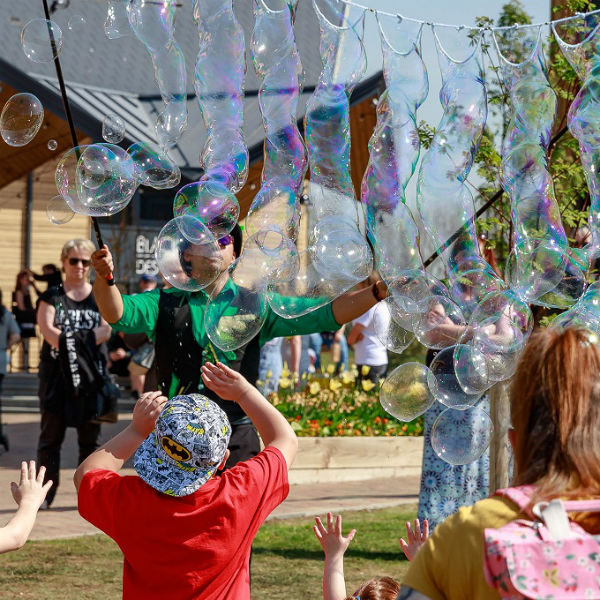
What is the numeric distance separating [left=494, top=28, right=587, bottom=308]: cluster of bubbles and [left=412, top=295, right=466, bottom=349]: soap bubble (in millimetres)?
343

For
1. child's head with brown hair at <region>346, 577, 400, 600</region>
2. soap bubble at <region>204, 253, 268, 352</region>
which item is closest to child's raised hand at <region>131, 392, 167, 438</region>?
child's head with brown hair at <region>346, 577, 400, 600</region>

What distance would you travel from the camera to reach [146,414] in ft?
9.65

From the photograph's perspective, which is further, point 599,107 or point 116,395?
point 116,395

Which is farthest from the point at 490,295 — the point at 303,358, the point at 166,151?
the point at 303,358

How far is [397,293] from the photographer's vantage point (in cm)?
420

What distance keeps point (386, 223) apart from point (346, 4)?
104 centimetres

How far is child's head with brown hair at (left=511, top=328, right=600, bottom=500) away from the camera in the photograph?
1808mm

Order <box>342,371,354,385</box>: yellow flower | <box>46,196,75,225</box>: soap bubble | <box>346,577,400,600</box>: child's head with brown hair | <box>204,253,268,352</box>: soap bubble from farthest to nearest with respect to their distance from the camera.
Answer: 1. <box>342,371,354,385</box>: yellow flower
2. <box>46,196,75,225</box>: soap bubble
3. <box>204,253,268,352</box>: soap bubble
4. <box>346,577,400,600</box>: child's head with brown hair

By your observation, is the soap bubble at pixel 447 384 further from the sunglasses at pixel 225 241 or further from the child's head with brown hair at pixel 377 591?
the child's head with brown hair at pixel 377 591

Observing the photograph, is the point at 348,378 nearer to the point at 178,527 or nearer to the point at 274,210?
the point at 274,210

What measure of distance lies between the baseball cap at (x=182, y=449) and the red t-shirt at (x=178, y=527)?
6cm

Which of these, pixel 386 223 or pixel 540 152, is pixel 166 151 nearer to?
pixel 386 223

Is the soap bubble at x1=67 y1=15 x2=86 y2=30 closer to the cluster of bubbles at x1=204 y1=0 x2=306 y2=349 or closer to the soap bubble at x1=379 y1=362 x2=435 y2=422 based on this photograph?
the cluster of bubbles at x1=204 y1=0 x2=306 y2=349

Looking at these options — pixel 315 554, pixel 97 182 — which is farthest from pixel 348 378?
pixel 97 182
